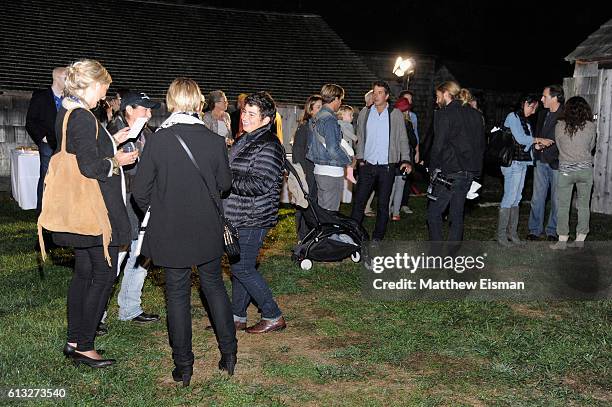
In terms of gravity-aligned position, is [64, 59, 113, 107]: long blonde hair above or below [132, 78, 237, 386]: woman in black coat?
above

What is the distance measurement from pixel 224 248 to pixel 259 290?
105cm

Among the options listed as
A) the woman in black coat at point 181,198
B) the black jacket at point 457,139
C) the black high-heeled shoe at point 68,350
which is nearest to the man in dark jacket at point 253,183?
the woman in black coat at point 181,198

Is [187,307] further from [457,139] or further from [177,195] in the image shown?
[457,139]

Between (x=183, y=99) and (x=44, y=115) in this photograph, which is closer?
(x=183, y=99)

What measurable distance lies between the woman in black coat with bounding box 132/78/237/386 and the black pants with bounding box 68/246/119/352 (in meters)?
0.46

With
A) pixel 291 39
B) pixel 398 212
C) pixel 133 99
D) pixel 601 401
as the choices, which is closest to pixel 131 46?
pixel 291 39

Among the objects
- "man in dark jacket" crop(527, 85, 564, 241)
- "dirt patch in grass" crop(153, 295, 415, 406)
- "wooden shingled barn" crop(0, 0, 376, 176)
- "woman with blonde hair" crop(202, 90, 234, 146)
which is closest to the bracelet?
"dirt patch in grass" crop(153, 295, 415, 406)

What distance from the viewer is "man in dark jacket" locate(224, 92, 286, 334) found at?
5.53m

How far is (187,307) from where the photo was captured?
495 centimetres

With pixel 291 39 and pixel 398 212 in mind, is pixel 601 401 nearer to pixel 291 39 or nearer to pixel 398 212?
pixel 398 212

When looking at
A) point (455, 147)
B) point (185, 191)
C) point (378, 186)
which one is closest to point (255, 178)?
point (185, 191)

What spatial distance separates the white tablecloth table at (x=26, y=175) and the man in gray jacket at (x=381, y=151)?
6.15m

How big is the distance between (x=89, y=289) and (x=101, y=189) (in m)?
0.78

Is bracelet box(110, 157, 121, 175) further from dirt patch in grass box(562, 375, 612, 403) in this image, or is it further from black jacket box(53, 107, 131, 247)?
dirt patch in grass box(562, 375, 612, 403)
